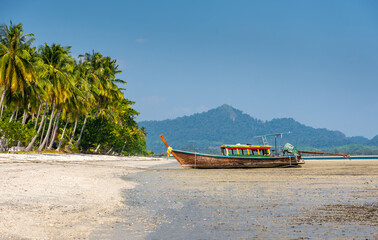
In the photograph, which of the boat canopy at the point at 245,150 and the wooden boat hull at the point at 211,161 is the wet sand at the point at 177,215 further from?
the boat canopy at the point at 245,150

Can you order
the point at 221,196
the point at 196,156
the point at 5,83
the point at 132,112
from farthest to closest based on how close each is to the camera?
1. the point at 132,112
2. the point at 5,83
3. the point at 196,156
4. the point at 221,196

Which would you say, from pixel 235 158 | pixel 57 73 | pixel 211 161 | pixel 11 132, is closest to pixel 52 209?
pixel 211 161

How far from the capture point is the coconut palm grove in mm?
32781

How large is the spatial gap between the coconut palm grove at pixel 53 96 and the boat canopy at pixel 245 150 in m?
19.2

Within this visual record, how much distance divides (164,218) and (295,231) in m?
2.73

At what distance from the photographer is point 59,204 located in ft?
27.3

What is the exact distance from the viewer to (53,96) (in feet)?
131

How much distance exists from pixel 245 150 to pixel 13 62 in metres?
22.9

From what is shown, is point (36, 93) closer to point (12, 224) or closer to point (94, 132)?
point (94, 132)

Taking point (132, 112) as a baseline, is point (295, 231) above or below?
below

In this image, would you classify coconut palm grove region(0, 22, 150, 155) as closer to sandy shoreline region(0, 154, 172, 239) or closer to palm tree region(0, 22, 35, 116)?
palm tree region(0, 22, 35, 116)

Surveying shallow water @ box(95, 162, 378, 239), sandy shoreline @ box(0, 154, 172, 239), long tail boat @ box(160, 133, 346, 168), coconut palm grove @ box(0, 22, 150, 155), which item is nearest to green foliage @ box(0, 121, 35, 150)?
coconut palm grove @ box(0, 22, 150, 155)

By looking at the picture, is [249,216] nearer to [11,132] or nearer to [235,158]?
[235,158]

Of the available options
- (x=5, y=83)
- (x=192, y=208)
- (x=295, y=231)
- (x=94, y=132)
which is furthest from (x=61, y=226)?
(x=94, y=132)
